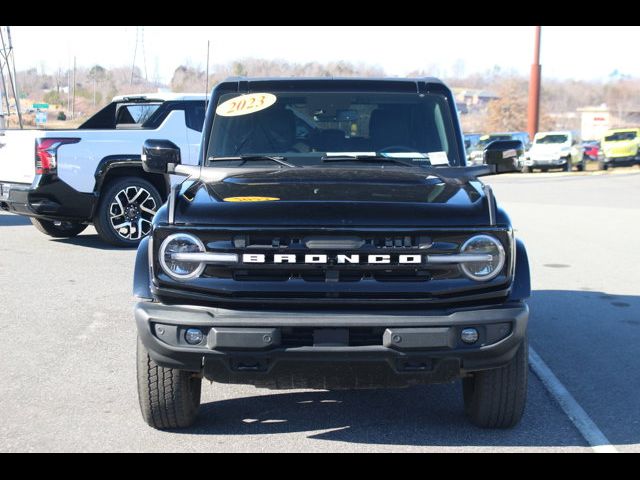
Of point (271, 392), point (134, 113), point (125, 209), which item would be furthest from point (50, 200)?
point (271, 392)

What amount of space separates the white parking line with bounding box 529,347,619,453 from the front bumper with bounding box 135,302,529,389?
0.76 meters

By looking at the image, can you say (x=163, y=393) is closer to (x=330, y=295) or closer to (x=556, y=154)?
(x=330, y=295)

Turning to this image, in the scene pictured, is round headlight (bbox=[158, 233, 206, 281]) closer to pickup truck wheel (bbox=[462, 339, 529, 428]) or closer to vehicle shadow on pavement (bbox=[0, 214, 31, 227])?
pickup truck wheel (bbox=[462, 339, 529, 428])

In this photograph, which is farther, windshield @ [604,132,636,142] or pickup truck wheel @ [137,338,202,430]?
windshield @ [604,132,636,142]

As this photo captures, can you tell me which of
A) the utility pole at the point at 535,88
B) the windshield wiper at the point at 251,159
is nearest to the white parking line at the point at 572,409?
the windshield wiper at the point at 251,159

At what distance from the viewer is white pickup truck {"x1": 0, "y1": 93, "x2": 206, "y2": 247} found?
37.0 ft

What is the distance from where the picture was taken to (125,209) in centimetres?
1166

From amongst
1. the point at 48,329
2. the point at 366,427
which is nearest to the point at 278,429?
the point at 366,427

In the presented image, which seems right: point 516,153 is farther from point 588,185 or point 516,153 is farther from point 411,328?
point 588,185

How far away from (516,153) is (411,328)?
2.16 m

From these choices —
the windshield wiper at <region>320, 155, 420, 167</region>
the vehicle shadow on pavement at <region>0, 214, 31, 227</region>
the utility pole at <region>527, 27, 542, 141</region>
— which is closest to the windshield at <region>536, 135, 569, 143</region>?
the utility pole at <region>527, 27, 542, 141</region>

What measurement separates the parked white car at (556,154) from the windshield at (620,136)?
1.66 meters

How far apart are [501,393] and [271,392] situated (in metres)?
1.50
